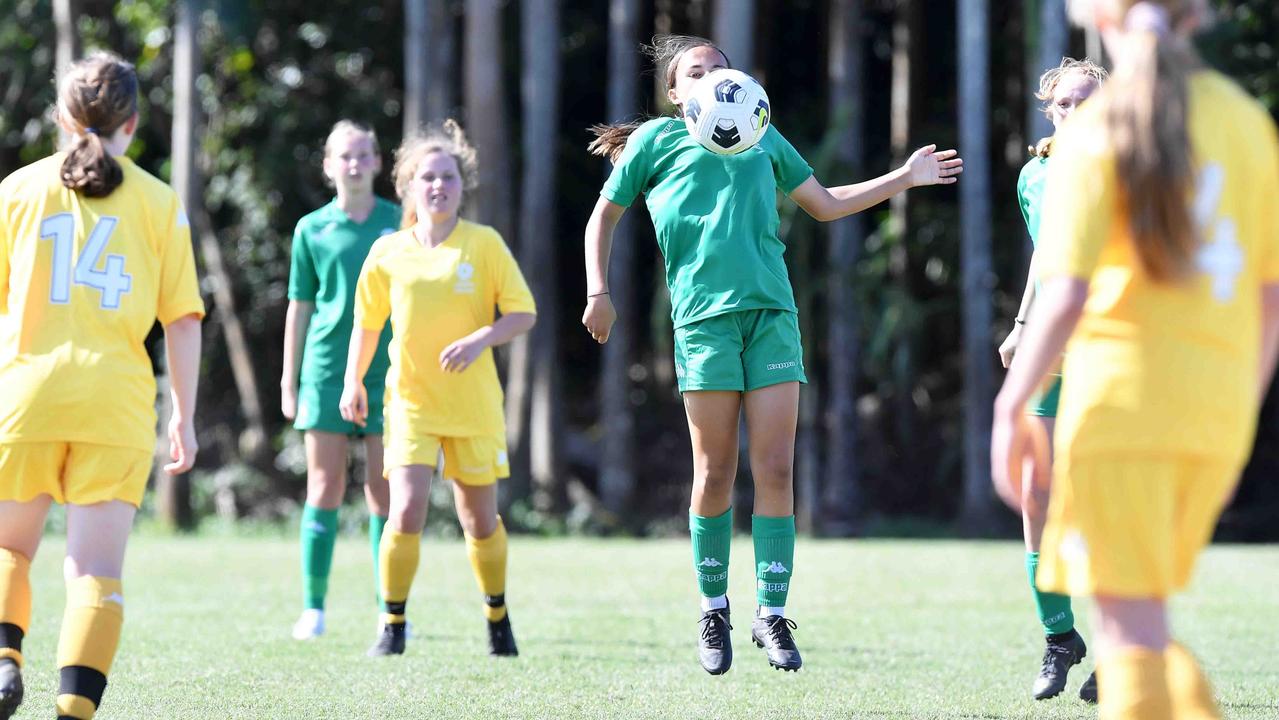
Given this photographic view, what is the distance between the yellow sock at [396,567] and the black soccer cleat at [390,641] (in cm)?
3

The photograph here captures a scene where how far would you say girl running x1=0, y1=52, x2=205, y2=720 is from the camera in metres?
4.08

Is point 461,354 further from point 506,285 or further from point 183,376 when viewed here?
point 183,376

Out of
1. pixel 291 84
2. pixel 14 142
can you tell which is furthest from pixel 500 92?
pixel 14 142

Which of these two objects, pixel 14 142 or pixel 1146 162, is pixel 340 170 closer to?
pixel 1146 162

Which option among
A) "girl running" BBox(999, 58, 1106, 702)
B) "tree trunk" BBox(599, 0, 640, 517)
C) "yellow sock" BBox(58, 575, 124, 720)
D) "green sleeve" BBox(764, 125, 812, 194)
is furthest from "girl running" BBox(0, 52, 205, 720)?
"tree trunk" BBox(599, 0, 640, 517)

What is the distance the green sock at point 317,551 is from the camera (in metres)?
7.41

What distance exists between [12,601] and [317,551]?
3.14 metres

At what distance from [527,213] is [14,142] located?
722 cm

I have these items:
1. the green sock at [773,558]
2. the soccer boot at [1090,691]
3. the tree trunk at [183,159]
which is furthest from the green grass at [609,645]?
the tree trunk at [183,159]

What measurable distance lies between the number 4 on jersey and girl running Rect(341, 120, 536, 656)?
2.35 metres

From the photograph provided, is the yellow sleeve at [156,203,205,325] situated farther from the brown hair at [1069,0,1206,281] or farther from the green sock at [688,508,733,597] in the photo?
the brown hair at [1069,0,1206,281]

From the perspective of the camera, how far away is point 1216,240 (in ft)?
10.0

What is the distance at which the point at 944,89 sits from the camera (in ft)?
62.8

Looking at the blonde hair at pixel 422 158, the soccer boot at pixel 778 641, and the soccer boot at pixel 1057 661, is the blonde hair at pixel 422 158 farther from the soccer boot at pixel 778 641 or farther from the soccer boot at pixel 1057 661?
the soccer boot at pixel 1057 661
